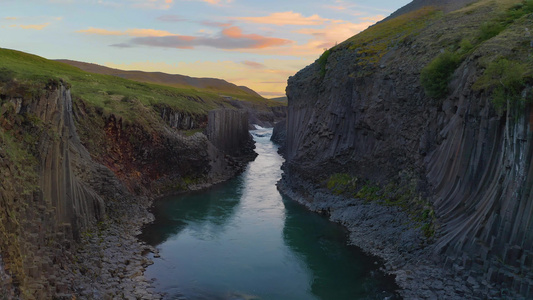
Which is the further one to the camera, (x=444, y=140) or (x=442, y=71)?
(x=442, y=71)

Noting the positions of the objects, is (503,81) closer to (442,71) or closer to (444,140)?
(444,140)

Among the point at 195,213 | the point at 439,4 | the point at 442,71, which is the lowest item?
the point at 195,213

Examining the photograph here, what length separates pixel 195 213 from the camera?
45.1 meters

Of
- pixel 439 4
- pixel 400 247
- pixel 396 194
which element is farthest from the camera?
pixel 439 4

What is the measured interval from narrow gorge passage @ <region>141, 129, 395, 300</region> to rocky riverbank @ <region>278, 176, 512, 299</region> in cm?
104

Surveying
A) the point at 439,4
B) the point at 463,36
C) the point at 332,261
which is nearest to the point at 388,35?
the point at 439,4

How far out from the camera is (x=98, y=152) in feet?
152

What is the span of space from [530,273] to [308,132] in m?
34.1

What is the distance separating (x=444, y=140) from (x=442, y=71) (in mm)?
5606

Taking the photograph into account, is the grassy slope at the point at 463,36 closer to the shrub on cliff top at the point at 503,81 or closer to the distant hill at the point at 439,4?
the shrub on cliff top at the point at 503,81

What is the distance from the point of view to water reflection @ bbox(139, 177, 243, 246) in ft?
125

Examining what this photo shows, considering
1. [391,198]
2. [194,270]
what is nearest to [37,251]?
[194,270]

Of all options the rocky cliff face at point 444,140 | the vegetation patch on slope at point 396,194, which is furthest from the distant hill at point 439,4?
the vegetation patch on slope at point 396,194

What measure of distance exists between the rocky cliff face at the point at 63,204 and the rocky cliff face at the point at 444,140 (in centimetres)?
1825
